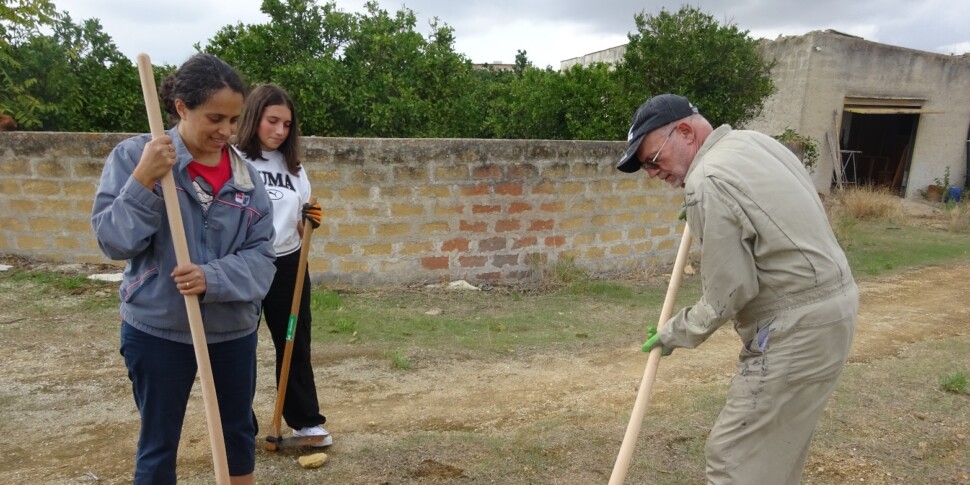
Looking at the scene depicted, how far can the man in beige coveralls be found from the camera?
2229 mm

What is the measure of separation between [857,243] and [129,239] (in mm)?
10614

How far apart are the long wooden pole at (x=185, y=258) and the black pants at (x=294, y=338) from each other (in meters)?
1.07

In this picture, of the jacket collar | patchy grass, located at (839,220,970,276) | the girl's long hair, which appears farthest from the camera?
patchy grass, located at (839,220,970,276)

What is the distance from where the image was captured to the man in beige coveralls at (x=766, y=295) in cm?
223

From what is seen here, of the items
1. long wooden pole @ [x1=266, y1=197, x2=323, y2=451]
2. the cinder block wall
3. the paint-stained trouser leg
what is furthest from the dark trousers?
the cinder block wall

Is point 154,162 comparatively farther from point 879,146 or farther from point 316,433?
point 879,146

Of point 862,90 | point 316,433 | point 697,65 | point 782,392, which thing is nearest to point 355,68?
point 697,65

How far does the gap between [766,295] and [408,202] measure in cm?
460

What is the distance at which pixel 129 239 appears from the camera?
6.72 ft

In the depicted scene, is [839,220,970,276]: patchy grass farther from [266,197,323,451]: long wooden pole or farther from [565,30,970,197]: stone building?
[266,197,323,451]: long wooden pole

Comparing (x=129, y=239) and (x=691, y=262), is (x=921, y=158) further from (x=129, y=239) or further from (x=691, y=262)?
(x=129, y=239)

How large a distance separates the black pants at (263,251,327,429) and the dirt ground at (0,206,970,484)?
0.80 ft

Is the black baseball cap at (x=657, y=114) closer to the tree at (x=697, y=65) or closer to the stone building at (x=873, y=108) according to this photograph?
the tree at (x=697, y=65)

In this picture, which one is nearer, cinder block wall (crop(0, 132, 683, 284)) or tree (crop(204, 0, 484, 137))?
cinder block wall (crop(0, 132, 683, 284))
